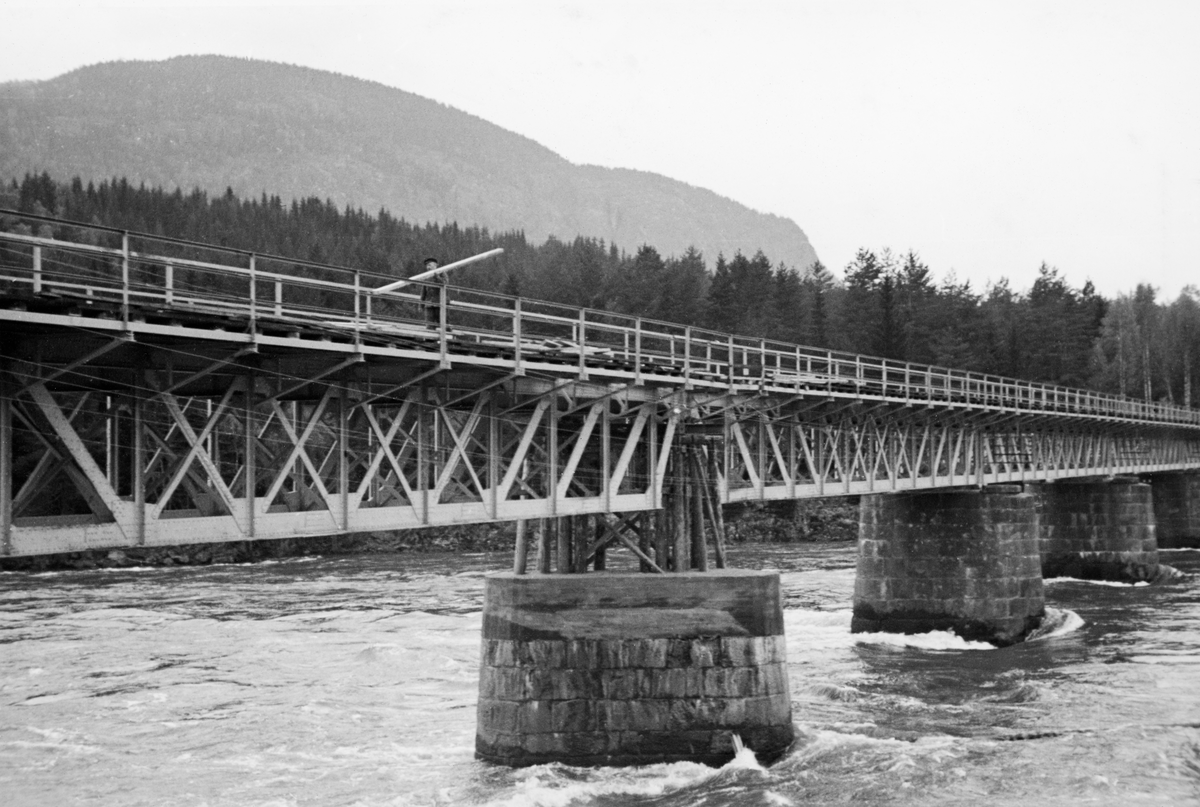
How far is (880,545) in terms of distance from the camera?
43438 mm

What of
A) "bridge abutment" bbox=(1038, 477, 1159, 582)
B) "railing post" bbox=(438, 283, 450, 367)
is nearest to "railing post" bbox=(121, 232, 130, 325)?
"railing post" bbox=(438, 283, 450, 367)

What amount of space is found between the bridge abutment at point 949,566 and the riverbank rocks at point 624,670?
19.7m

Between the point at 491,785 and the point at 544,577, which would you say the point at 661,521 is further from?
the point at 491,785

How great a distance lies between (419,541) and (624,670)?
6033cm

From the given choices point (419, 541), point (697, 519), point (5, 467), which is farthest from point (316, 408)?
point (419, 541)

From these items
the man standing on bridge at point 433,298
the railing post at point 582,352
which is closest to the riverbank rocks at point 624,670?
the railing post at point 582,352

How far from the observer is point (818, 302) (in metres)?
117

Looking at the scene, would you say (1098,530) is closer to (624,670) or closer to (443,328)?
(624,670)

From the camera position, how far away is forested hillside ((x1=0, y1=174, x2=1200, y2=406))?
11319cm

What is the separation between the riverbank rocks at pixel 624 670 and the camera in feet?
74.9

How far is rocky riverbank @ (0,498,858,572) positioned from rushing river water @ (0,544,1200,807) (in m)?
17.0

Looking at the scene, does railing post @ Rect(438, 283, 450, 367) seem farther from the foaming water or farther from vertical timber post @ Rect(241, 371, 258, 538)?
the foaming water

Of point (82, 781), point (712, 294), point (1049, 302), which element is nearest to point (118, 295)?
point (82, 781)

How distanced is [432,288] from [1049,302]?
119 meters
